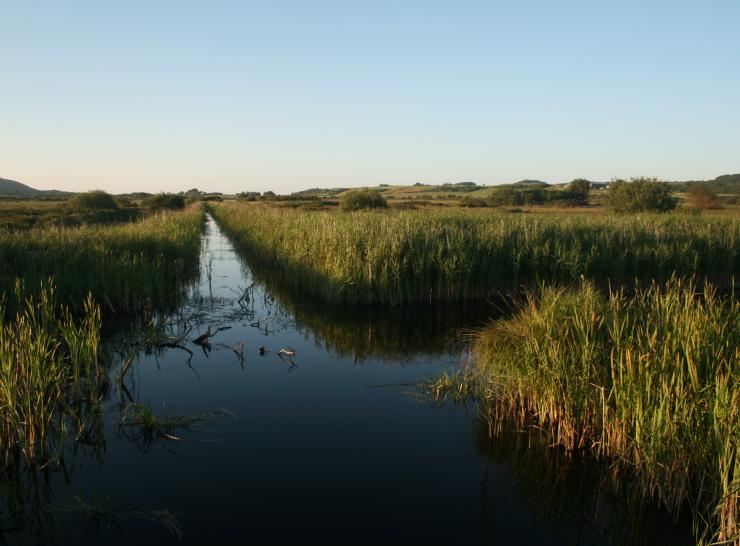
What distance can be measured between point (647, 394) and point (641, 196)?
38.3m

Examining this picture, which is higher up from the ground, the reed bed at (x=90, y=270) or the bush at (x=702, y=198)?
the bush at (x=702, y=198)

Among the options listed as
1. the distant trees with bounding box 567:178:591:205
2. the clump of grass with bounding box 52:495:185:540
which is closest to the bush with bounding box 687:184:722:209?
the distant trees with bounding box 567:178:591:205

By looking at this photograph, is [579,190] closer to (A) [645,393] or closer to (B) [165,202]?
(B) [165,202]

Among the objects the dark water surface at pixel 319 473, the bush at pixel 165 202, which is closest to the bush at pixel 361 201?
the bush at pixel 165 202

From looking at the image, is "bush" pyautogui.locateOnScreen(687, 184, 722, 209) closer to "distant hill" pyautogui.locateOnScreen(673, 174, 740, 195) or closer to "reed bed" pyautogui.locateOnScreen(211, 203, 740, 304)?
"distant hill" pyautogui.locateOnScreen(673, 174, 740, 195)

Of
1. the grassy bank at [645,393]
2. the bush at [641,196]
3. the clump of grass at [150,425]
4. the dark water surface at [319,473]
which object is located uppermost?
the bush at [641,196]

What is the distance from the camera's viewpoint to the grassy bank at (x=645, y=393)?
4246mm

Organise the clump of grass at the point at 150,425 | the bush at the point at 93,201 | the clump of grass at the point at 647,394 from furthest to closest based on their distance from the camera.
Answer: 1. the bush at the point at 93,201
2. the clump of grass at the point at 150,425
3. the clump of grass at the point at 647,394

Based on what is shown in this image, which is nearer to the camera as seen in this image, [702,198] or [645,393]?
[645,393]

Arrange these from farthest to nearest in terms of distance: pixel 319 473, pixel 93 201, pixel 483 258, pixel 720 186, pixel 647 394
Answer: pixel 720 186
pixel 93 201
pixel 483 258
pixel 319 473
pixel 647 394

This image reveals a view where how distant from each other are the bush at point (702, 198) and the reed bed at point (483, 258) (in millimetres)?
29454

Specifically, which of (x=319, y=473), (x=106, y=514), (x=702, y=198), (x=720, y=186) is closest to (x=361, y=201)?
(x=702, y=198)

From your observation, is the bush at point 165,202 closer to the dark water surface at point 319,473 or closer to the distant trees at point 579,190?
the distant trees at point 579,190

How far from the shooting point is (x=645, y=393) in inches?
195
